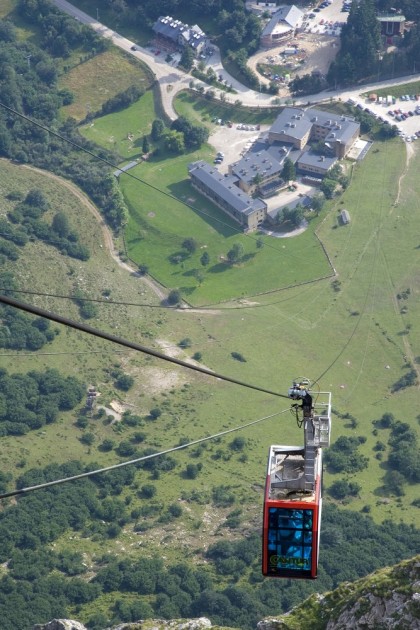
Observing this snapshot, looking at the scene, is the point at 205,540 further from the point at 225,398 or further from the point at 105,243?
→ the point at 105,243

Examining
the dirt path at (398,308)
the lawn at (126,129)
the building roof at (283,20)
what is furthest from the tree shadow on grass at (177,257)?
the building roof at (283,20)

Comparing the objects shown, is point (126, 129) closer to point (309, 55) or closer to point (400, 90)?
point (309, 55)

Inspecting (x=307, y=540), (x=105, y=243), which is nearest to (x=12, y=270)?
(x=105, y=243)

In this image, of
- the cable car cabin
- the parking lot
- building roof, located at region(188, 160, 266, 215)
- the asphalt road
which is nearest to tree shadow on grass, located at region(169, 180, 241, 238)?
building roof, located at region(188, 160, 266, 215)

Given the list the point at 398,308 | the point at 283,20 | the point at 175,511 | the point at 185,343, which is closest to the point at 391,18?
the point at 283,20

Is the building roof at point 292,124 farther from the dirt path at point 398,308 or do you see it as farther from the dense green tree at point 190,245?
the dense green tree at point 190,245
